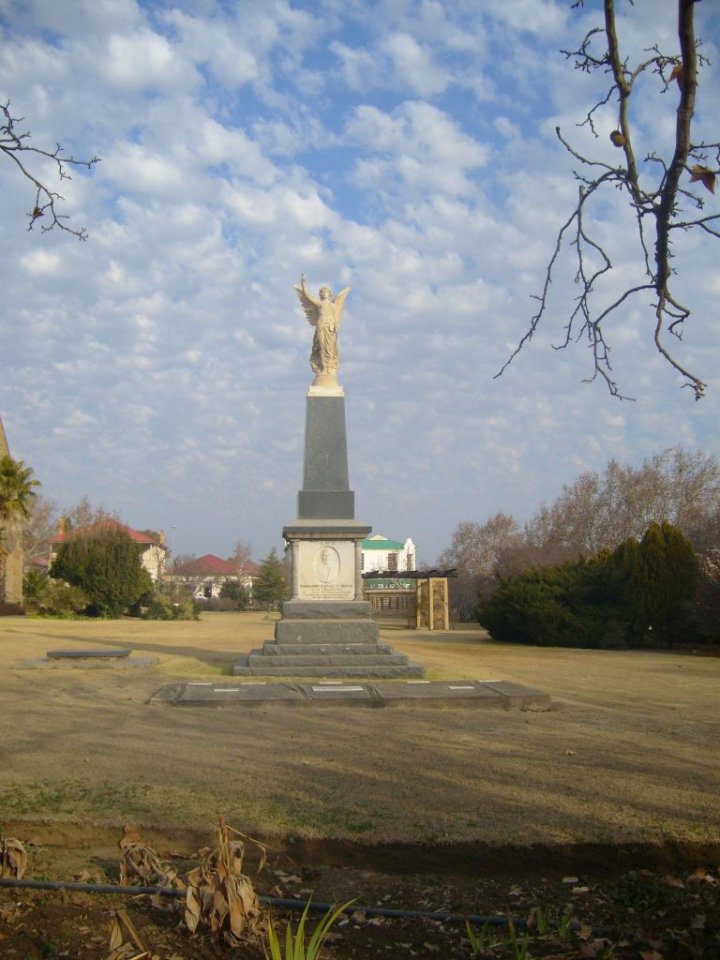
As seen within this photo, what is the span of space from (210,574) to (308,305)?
253 feet

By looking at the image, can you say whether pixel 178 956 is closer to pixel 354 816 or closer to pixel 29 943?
pixel 29 943

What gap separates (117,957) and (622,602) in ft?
68.3

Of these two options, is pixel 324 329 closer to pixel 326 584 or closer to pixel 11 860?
pixel 326 584

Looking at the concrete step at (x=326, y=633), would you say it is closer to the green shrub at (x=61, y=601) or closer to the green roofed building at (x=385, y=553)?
the green shrub at (x=61, y=601)

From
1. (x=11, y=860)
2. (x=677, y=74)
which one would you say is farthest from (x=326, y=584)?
(x=677, y=74)

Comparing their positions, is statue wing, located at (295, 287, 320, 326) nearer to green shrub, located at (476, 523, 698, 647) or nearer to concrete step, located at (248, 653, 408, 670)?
concrete step, located at (248, 653, 408, 670)

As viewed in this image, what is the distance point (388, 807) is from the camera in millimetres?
5527

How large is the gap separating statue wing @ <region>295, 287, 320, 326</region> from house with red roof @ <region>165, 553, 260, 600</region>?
56.5 m

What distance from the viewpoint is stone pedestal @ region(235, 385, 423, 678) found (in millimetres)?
12578

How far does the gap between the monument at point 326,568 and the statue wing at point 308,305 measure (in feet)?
0.34

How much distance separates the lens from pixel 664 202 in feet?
9.44

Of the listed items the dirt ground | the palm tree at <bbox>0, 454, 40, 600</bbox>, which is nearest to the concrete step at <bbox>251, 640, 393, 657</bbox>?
the dirt ground

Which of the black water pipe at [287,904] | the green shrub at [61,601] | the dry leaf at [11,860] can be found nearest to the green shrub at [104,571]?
the green shrub at [61,601]

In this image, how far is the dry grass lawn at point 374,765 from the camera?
17.0 ft
